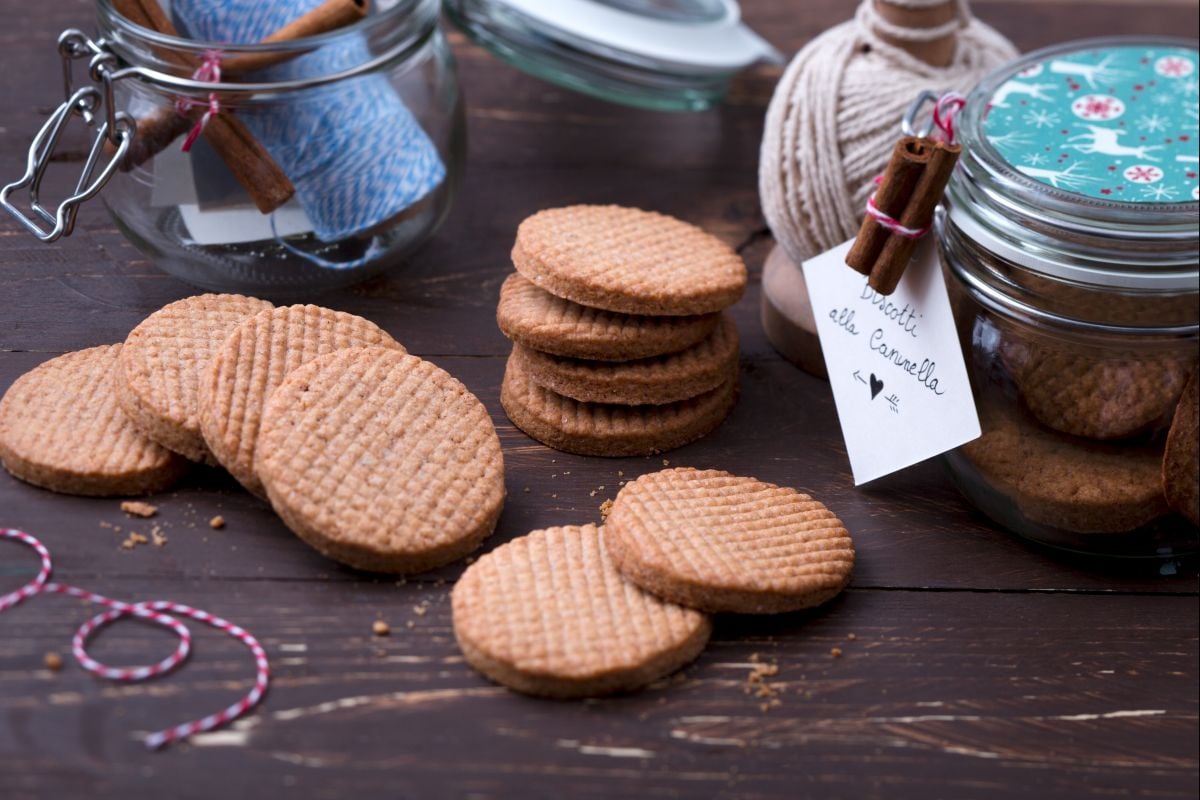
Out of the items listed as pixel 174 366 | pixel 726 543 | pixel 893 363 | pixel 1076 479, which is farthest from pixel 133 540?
pixel 1076 479

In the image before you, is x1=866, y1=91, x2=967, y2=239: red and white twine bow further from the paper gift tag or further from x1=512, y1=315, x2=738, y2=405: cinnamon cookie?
x1=512, y1=315, x2=738, y2=405: cinnamon cookie

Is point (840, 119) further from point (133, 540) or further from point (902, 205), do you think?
point (133, 540)

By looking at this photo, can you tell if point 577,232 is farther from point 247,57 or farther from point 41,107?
point 41,107

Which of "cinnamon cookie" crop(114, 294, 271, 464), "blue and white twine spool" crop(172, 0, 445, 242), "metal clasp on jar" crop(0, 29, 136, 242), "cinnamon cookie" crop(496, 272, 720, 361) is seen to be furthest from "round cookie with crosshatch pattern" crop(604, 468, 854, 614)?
"metal clasp on jar" crop(0, 29, 136, 242)

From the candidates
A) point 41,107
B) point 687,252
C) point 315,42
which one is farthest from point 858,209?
point 41,107

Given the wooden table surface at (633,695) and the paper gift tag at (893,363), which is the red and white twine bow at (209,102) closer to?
the wooden table surface at (633,695)

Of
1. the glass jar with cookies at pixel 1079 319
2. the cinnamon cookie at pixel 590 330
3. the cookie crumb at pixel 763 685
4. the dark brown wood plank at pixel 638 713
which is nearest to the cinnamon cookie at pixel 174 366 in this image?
the dark brown wood plank at pixel 638 713
